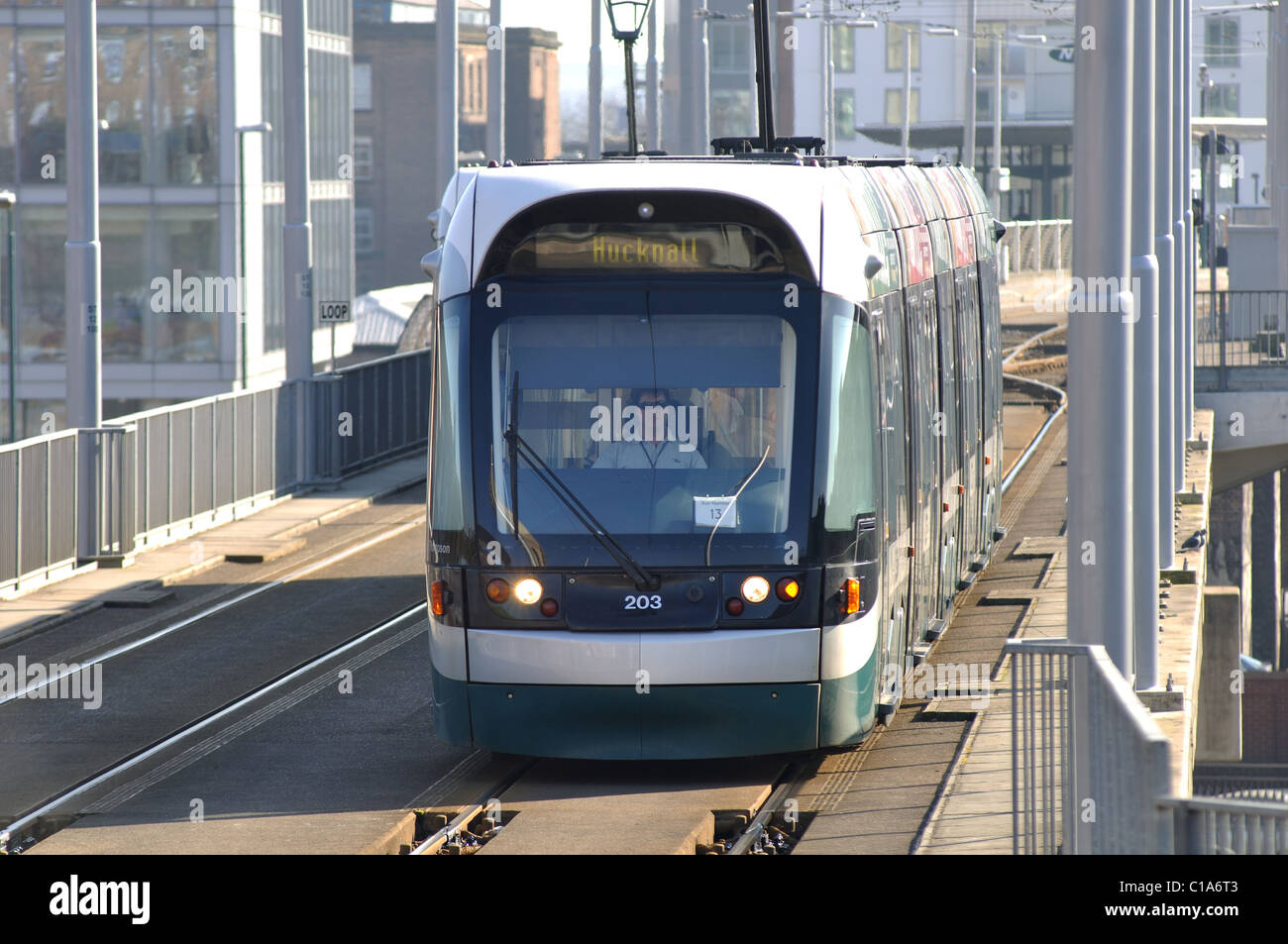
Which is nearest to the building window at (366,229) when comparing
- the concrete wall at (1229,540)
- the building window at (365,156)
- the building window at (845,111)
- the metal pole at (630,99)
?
the building window at (365,156)

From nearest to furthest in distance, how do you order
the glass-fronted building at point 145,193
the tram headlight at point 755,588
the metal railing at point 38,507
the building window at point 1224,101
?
the tram headlight at point 755,588 < the metal railing at point 38,507 < the glass-fronted building at point 145,193 < the building window at point 1224,101

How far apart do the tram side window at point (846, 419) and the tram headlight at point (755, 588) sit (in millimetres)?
449

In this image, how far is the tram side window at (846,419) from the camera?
422 inches

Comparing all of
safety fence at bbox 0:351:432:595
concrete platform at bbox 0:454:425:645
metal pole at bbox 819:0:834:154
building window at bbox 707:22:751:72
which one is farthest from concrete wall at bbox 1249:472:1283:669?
building window at bbox 707:22:751:72

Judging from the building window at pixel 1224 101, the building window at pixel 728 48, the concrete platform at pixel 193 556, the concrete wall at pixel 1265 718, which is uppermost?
the building window at pixel 728 48

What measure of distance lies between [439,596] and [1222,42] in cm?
9706

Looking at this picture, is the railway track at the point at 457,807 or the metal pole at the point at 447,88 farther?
the metal pole at the point at 447,88

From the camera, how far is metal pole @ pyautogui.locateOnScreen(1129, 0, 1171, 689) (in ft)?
41.1

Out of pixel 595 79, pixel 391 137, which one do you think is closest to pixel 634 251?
pixel 595 79

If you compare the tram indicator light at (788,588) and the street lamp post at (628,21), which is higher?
the street lamp post at (628,21)

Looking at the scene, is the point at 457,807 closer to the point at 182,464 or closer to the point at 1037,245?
the point at 182,464

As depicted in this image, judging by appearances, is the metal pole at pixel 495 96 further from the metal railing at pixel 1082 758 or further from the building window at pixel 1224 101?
the building window at pixel 1224 101
